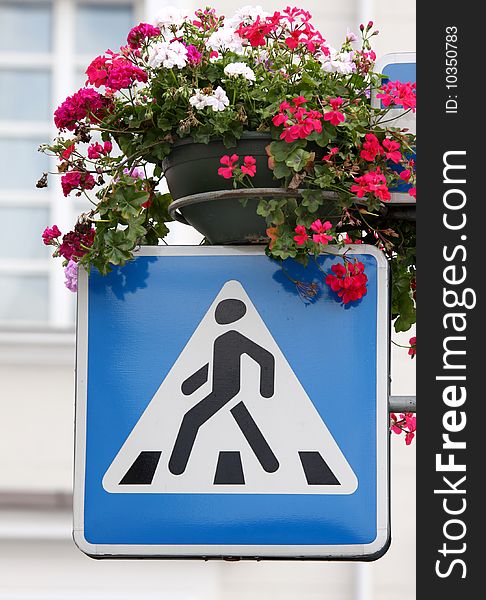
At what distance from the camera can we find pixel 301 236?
7.65ft

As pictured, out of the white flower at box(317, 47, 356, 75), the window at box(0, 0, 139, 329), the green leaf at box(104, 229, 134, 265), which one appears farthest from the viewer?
the window at box(0, 0, 139, 329)

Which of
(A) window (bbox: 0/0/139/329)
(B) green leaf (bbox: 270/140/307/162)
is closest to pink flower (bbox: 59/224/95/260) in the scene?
(B) green leaf (bbox: 270/140/307/162)

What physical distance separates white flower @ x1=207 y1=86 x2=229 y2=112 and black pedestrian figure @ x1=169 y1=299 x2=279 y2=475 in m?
0.38

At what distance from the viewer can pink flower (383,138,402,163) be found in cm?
241

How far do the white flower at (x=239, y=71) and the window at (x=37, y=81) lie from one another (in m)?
3.89

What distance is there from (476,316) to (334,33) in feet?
13.1

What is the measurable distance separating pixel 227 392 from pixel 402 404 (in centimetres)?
29

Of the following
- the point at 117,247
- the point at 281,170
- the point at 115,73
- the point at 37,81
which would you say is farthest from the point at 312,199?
the point at 37,81

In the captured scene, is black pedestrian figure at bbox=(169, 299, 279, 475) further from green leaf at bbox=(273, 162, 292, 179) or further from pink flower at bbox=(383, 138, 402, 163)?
pink flower at bbox=(383, 138, 402, 163)

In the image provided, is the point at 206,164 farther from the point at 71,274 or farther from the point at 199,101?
the point at 71,274

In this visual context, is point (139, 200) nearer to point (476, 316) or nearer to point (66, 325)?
point (476, 316)

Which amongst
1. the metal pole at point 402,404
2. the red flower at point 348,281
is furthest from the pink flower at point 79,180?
the metal pole at point 402,404

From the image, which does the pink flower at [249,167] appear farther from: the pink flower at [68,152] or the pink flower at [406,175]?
the pink flower at [68,152]

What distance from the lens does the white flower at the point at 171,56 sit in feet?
8.18
